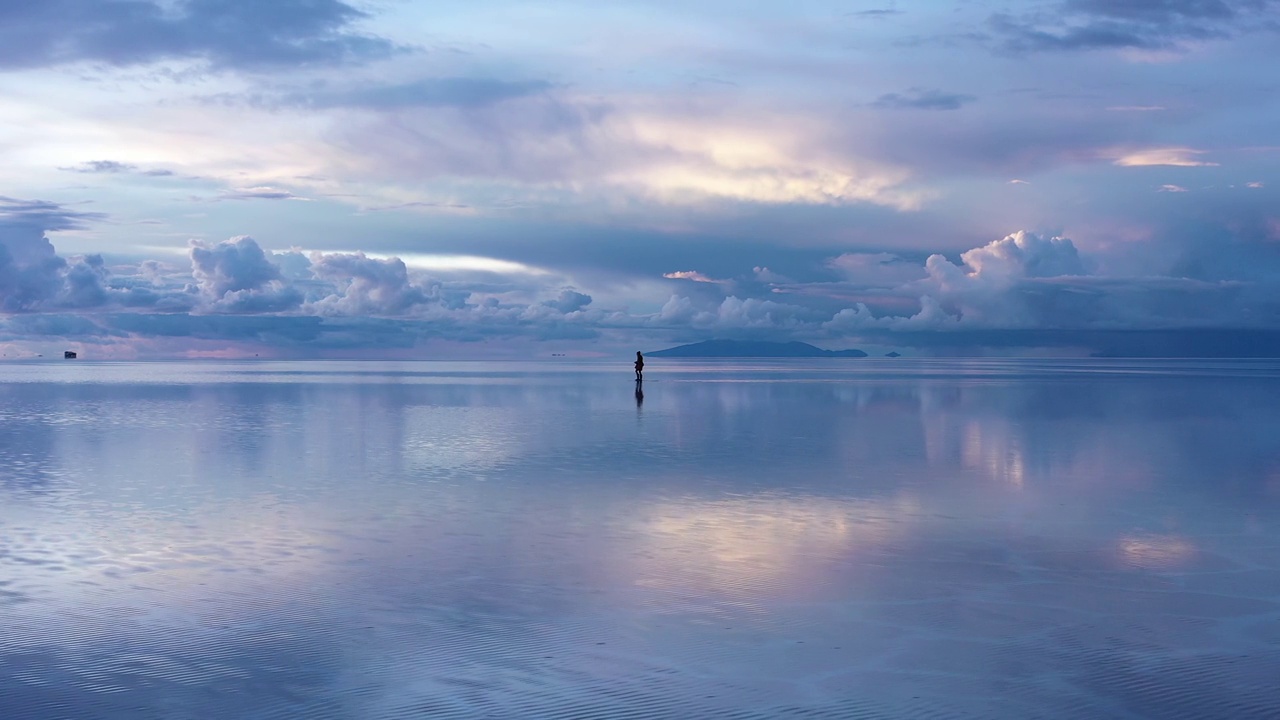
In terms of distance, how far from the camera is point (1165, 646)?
34.1 ft

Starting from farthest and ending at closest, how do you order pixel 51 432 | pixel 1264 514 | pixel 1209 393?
1. pixel 1209 393
2. pixel 51 432
3. pixel 1264 514

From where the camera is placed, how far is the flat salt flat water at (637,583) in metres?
9.05

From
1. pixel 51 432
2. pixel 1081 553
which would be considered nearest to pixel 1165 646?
pixel 1081 553

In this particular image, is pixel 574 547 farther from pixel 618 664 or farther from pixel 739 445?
pixel 739 445

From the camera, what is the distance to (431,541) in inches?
608

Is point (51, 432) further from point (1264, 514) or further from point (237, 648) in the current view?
point (1264, 514)

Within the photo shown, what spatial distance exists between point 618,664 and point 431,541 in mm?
6404

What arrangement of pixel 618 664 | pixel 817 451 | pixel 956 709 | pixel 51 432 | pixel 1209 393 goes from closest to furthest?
pixel 956 709 < pixel 618 664 < pixel 817 451 < pixel 51 432 < pixel 1209 393

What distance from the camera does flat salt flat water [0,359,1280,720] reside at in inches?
356

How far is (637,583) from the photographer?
42.0 ft

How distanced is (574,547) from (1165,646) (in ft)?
24.8

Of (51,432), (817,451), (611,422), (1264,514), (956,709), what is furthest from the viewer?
(611,422)

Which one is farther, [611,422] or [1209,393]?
[1209,393]

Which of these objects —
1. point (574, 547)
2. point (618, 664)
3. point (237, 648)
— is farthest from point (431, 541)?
point (618, 664)
